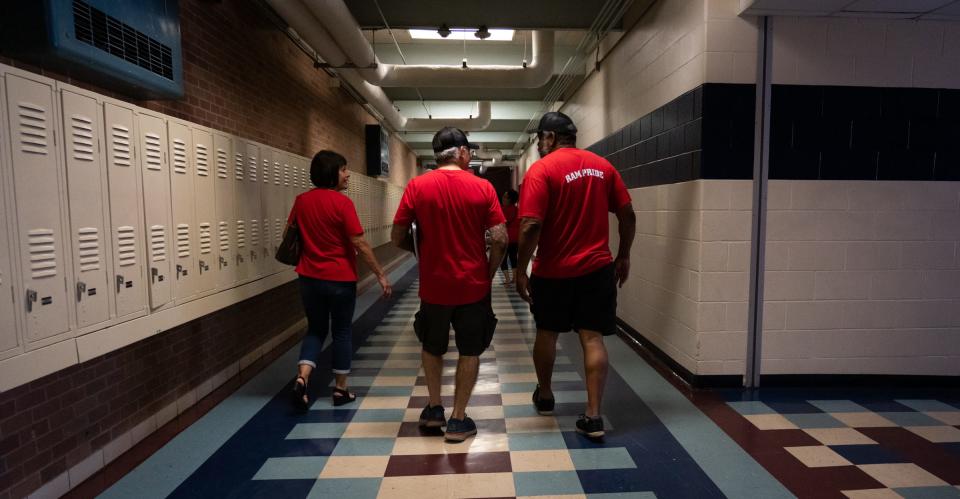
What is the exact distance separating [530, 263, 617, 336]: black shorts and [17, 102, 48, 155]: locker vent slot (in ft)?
6.75

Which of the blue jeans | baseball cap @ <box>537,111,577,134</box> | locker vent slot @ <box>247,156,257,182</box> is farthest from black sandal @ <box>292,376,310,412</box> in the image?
baseball cap @ <box>537,111,577,134</box>

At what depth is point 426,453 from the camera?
7.51 feet

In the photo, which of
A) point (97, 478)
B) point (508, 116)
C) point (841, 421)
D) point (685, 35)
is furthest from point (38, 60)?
point (508, 116)

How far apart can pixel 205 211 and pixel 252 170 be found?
693mm

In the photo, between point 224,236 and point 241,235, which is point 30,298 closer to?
point 224,236

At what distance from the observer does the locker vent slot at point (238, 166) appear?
3154 millimetres

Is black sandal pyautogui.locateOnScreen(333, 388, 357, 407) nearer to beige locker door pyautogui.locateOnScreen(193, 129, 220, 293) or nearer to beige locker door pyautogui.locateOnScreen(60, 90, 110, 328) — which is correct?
beige locker door pyautogui.locateOnScreen(193, 129, 220, 293)

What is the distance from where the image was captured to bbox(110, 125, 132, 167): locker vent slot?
6.84ft

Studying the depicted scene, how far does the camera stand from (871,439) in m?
2.38

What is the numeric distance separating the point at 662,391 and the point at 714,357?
370mm

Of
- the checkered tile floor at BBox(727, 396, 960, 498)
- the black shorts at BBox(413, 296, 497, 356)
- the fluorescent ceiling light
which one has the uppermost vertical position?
the fluorescent ceiling light

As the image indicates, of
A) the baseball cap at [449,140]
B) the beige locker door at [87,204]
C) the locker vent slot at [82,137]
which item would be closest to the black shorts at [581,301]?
the baseball cap at [449,140]

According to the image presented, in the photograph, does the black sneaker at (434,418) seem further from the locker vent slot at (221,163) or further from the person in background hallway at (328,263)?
the locker vent slot at (221,163)

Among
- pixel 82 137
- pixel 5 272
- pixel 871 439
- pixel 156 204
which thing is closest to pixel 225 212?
pixel 156 204
